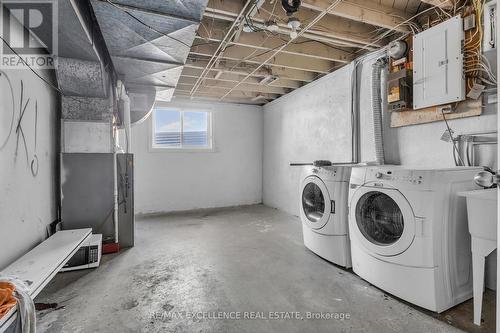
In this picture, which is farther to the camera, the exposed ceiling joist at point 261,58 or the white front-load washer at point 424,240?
the exposed ceiling joist at point 261,58

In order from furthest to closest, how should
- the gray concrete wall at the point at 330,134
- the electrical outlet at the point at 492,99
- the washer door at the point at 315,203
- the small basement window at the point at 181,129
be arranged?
the small basement window at the point at 181,129
the washer door at the point at 315,203
the gray concrete wall at the point at 330,134
the electrical outlet at the point at 492,99

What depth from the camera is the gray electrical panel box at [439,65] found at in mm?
2160

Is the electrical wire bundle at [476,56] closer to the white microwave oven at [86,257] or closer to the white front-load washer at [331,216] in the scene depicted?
the white front-load washer at [331,216]

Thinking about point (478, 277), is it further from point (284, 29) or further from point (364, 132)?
point (284, 29)

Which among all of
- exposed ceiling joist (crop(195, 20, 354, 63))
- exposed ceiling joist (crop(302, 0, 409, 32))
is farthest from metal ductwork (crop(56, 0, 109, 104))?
exposed ceiling joist (crop(302, 0, 409, 32))

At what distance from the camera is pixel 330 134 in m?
3.81

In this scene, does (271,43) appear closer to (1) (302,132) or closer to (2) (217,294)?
(1) (302,132)

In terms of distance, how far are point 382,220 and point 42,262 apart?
→ 9.02 feet

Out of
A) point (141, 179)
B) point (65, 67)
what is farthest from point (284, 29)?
point (141, 179)

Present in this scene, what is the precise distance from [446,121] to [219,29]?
8.01ft

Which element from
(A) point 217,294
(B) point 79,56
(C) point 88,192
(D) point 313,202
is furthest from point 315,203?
(B) point 79,56

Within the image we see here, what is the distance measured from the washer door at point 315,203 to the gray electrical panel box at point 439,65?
→ 1248mm

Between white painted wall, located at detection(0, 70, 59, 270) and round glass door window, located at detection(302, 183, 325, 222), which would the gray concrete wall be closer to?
round glass door window, located at detection(302, 183, 325, 222)

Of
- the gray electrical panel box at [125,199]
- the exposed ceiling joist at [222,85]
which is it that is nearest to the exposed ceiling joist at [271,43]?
the exposed ceiling joist at [222,85]
